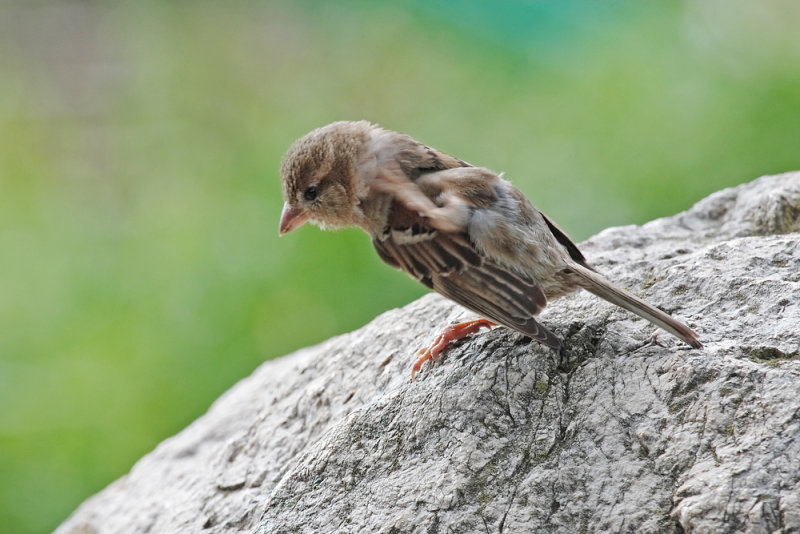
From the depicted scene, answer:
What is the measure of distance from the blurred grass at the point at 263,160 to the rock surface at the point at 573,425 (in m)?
2.34

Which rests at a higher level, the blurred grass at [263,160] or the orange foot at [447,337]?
the blurred grass at [263,160]

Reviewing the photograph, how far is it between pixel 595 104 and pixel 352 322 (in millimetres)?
2558

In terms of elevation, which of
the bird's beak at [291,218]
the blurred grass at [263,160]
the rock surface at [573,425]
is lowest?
the rock surface at [573,425]

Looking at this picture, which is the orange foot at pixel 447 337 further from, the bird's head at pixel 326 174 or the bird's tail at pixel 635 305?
the bird's head at pixel 326 174

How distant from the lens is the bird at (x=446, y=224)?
3.16 meters

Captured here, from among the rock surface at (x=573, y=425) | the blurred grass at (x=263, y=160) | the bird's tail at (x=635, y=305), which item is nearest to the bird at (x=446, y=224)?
the bird's tail at (x=635, y=305)

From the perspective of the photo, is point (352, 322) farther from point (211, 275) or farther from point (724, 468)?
point (724, 468)

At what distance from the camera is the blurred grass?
6.20m

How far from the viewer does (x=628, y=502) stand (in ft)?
8.57

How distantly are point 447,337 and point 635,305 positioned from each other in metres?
0.74

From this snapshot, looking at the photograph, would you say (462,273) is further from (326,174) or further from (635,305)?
(326,174)

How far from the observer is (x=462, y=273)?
3.32 meters

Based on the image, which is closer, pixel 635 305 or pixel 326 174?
pixel 635 305

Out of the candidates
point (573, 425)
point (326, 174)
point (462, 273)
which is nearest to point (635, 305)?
point (573, 425)
